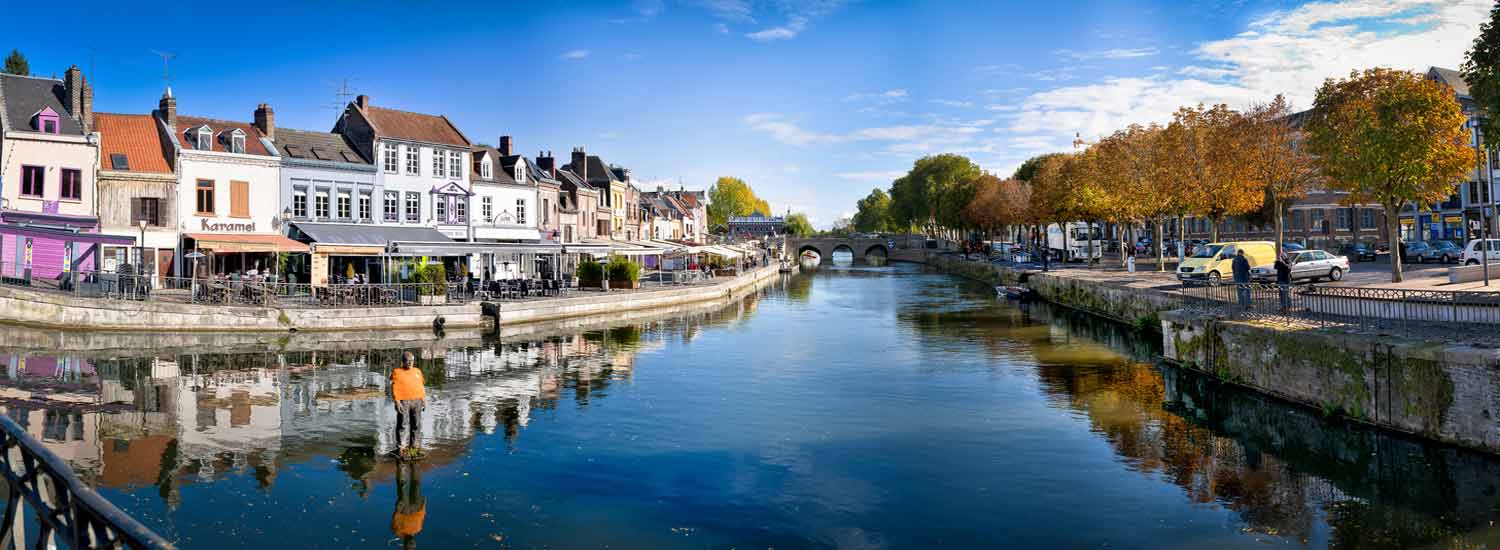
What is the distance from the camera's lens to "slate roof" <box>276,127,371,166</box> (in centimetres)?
4384

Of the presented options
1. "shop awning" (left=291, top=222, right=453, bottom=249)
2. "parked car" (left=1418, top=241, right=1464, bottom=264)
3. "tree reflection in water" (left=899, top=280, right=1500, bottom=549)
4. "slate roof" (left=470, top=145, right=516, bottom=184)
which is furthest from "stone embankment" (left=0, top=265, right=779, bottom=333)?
"parked car" (left=1418, top=241, right=1464, bottom=264)

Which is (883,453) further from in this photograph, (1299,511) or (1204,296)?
(1204,296)

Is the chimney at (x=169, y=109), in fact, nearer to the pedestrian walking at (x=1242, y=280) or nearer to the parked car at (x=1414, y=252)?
the pedestrian walking at (x=1242, y=280)

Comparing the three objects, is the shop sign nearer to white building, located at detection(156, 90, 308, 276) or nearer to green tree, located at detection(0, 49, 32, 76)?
white building, located at detection(156, 90, 308, 276)

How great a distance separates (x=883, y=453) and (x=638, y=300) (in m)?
30.0

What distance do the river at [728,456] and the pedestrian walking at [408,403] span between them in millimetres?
354

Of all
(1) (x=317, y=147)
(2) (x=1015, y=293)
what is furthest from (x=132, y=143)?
(2) (x=1015, y=293)

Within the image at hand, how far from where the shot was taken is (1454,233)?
63219 millimetres

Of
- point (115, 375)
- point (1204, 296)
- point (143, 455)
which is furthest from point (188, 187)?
point (1204, 296)

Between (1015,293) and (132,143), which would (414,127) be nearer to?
(132,143)

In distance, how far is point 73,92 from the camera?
37.7 metres

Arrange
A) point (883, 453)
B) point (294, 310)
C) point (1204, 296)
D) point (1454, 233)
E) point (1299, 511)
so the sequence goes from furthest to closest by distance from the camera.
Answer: point (1454, 233)
point (294, 310)
point (1204, 296)
point (883, 453)
point (1299, 511)

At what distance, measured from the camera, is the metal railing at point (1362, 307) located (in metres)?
16.9

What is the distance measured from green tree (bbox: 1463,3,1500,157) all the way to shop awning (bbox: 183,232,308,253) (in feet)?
134
